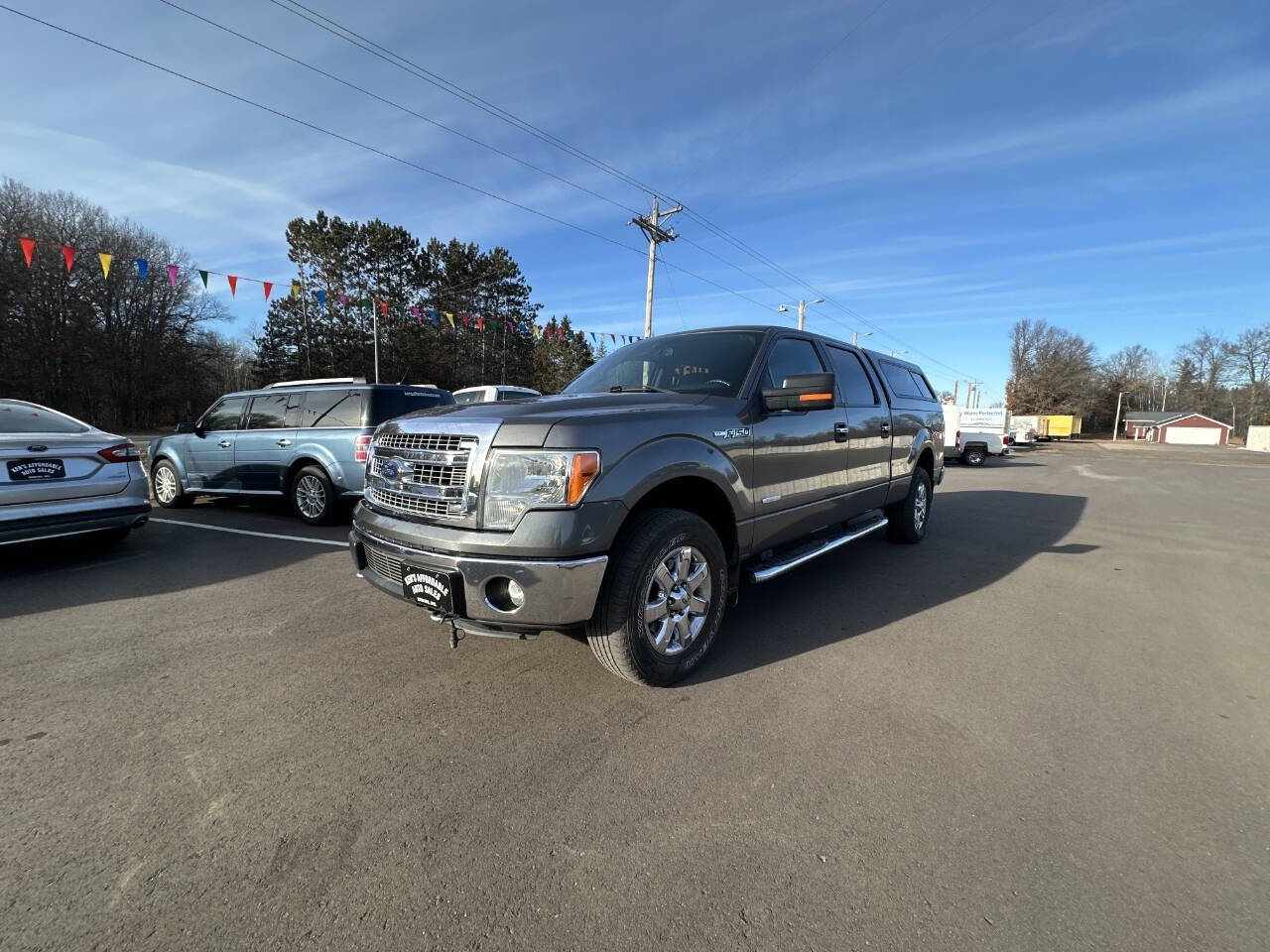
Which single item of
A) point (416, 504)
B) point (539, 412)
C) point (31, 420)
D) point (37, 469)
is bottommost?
point (37, 469)

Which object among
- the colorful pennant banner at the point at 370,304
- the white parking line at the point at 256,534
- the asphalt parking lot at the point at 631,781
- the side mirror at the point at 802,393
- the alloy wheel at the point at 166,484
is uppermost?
the colorful pennant banner at the point at 370,304

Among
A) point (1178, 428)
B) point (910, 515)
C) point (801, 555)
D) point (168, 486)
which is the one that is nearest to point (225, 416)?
point (168, 486)

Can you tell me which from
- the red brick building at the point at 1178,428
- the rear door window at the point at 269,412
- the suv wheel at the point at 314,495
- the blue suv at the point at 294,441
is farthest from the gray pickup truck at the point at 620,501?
the red brick building at the point at 1178,428

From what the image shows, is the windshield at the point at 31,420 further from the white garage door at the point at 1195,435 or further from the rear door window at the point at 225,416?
the white garage door at the point at 1195,435

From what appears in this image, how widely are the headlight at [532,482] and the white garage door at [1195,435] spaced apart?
103408mm

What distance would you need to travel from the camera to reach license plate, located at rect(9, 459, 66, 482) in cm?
473

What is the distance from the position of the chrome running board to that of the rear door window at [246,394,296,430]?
6.69 m

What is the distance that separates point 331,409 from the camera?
7.21 m

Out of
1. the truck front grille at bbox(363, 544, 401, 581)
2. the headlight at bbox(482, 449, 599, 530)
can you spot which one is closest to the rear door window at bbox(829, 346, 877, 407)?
the headlight at bbox(482, 449, 599, 530)

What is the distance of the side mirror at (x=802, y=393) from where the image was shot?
3.40 metres

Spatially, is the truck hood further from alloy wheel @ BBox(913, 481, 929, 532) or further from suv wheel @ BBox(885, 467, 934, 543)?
alloy wheel @ BBox(913, 481, 929, 532)

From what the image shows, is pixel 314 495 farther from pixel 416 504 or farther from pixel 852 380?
pixel 852 380

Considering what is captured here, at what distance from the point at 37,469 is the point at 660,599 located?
18.2 ft

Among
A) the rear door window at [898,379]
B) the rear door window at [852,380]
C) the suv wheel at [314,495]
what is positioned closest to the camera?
the rear door window at [852,380]
